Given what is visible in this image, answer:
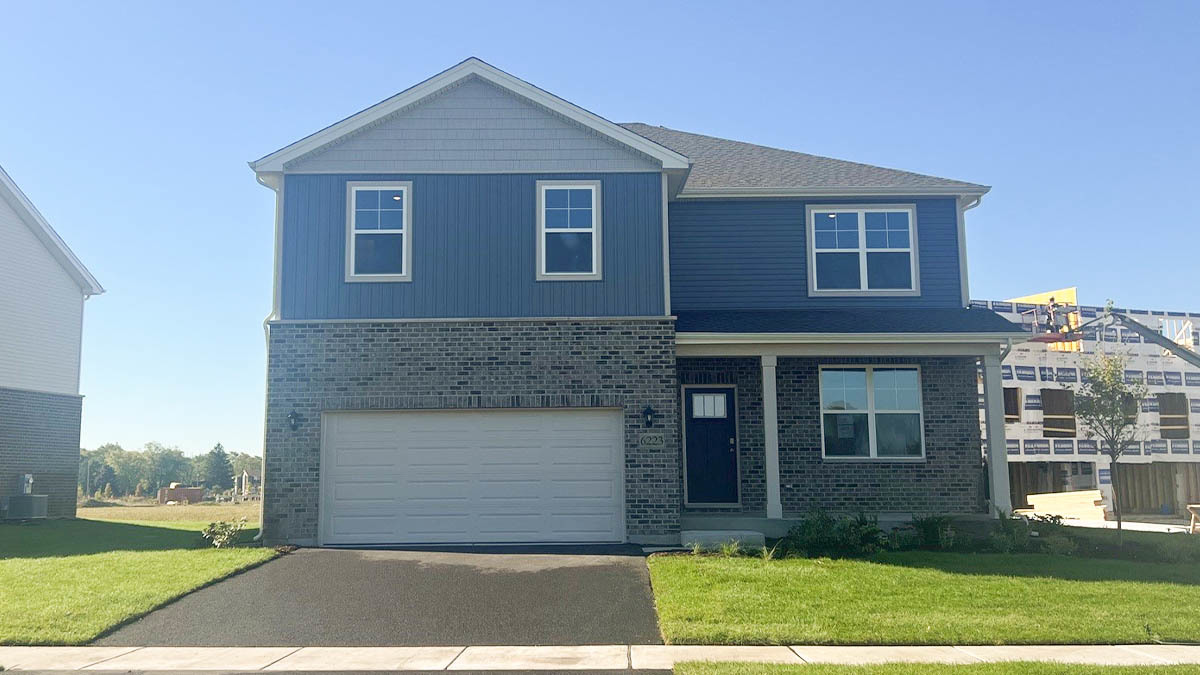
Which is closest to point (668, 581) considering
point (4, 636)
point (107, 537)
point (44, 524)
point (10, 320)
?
point (4, 636)

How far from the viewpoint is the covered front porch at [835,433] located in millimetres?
16062

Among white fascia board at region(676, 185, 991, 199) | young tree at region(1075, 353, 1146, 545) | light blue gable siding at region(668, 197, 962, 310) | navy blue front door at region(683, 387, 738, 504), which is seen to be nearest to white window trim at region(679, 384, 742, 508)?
navy blue front door at region(683, 387, 738, 504)

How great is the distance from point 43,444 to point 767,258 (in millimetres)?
16712

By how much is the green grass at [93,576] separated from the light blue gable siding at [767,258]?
8.21m

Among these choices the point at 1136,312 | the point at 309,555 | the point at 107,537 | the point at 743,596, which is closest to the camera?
the point at 743,596

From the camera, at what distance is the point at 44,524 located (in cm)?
1942

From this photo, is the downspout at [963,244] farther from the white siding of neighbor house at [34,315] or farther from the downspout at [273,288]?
the white siding of neighbor house at [34,315]

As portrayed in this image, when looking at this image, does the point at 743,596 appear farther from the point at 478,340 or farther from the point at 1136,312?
the point at 1136,312

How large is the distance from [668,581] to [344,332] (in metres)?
6.56

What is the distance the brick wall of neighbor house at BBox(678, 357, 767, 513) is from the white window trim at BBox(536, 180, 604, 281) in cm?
257

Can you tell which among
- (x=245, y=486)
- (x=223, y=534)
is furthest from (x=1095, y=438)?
(x=245, y=486)

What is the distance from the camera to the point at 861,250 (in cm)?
1681

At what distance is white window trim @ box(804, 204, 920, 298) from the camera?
1672 cm

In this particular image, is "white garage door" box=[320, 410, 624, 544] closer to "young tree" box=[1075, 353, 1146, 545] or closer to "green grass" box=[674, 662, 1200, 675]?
"green grass" box=[674, 662, 1200, 675]
